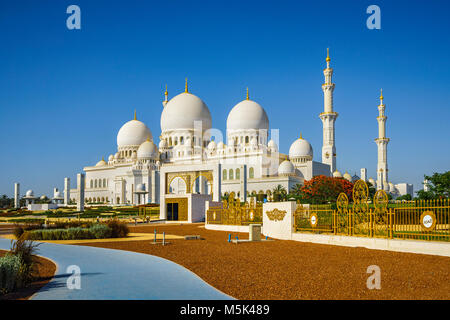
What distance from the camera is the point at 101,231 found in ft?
58.2

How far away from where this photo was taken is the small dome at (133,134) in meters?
76.4

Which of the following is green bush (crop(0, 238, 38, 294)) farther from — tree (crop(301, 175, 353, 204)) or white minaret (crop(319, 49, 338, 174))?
white minaret (crop(319, 49, 338, 174))

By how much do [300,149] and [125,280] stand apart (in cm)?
5778

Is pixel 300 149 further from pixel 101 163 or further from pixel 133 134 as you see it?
pixel 101 163

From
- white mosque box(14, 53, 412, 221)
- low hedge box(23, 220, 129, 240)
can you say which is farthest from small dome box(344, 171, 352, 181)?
low hedge box(23, 220, 129, 240)

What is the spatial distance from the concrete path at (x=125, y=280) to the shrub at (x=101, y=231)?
583 centimetres

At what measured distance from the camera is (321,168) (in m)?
59.1

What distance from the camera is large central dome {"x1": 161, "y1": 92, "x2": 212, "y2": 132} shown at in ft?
223

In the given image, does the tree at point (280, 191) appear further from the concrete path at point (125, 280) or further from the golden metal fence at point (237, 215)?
the concrete path at point (125, 280)

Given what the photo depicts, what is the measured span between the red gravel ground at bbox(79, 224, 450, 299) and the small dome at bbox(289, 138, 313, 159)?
50.6m

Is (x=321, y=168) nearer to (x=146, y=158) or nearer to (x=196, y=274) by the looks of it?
(x=146, y=158)

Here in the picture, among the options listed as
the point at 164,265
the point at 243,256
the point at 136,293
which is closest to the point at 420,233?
the point at 243,256

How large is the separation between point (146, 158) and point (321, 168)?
27.2m

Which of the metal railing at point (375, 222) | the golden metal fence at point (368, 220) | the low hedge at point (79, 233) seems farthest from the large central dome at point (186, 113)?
the golden metal fence at point (368, 220)
